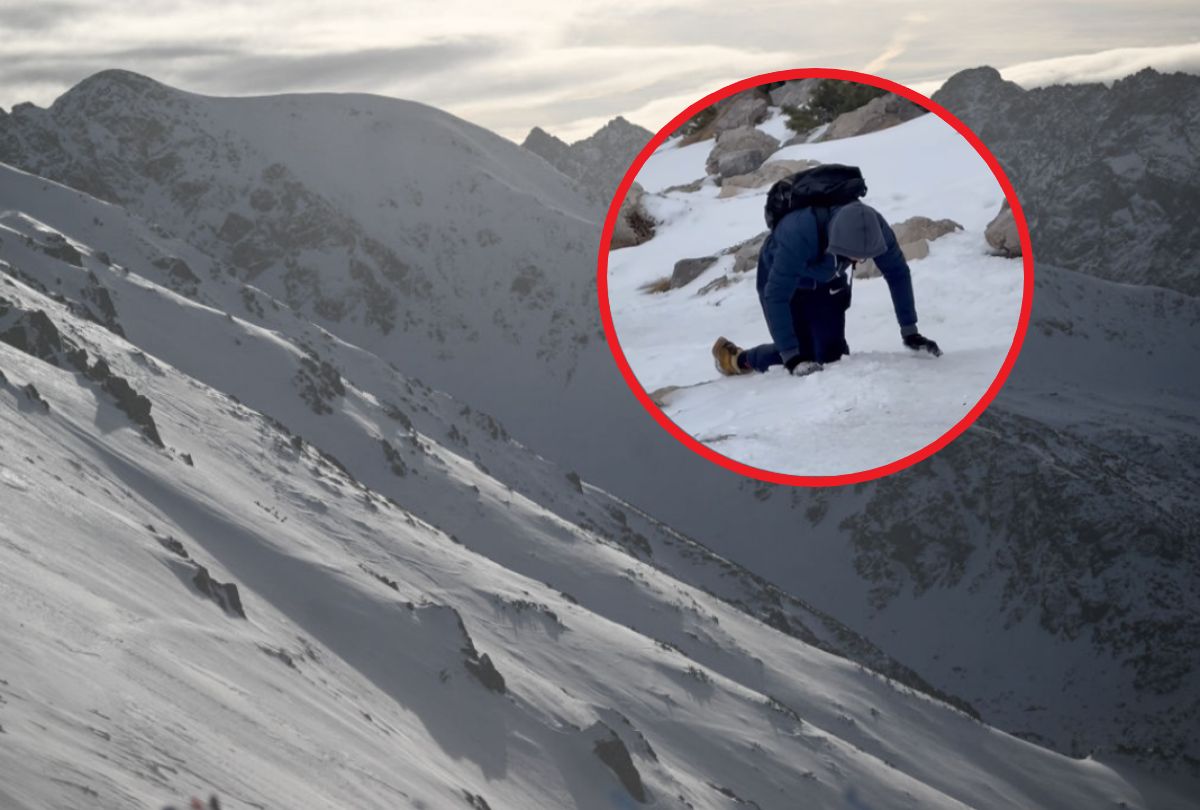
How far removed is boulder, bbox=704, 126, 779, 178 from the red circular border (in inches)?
11.1

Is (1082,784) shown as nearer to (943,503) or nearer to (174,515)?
(174,515)

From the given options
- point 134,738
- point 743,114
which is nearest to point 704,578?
point 134,738

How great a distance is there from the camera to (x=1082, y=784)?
72.1m

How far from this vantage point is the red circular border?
6641 mm

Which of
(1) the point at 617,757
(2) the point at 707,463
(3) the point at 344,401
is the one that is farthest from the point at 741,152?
(2) the point at 707,463

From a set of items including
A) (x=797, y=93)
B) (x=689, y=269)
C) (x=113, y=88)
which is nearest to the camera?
(x=689, y=269)

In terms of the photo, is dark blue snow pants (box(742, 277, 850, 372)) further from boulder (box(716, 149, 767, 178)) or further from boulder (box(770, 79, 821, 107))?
boulder (box(770, 79, 821, 107))

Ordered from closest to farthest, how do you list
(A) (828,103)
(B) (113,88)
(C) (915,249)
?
(C) (915,249)
(A) (828,103)
(B) (113,88)

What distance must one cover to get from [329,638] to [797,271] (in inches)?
1217

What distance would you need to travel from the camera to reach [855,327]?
20.9 feet

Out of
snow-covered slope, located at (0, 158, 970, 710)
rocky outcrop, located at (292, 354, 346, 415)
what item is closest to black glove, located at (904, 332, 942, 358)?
snow-covered slope, located at (0, 158, 970, 710)

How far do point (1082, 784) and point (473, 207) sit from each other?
362 ft

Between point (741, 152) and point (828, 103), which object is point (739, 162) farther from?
point (828, 103)

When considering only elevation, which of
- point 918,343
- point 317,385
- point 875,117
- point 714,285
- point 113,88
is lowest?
point 317,385
